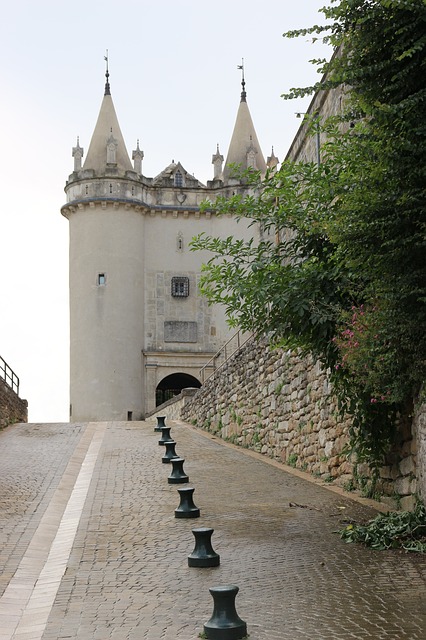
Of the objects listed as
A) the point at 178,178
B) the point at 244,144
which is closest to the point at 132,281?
the point at 178,178

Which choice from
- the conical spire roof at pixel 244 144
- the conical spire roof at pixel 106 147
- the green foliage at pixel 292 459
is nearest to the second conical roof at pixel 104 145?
the conical spire roof at pixel 106 147

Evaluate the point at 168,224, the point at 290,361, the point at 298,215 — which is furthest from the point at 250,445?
the point at 168,224

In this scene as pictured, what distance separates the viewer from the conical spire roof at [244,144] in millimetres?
47938

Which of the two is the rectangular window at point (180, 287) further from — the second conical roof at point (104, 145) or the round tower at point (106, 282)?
the second conical roof at point (104, 145)

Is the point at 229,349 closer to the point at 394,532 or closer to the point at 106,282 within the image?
the point at 394,532

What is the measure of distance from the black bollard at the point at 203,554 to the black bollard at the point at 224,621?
2.05 meters

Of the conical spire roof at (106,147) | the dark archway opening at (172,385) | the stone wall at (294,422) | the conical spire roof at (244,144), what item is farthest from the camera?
the conical spire roof at (244,144)

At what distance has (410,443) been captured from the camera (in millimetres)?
10352

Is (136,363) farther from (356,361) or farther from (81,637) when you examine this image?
(81,637)

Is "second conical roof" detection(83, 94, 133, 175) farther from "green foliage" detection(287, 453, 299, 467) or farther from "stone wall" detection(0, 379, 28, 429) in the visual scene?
"green foliage" detection(287, 453, 299, 467)

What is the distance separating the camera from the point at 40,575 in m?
8.36

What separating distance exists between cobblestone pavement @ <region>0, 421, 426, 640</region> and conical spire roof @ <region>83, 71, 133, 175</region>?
3218 cm

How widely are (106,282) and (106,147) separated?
7.41m

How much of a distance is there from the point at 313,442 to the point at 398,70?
7.83 m
